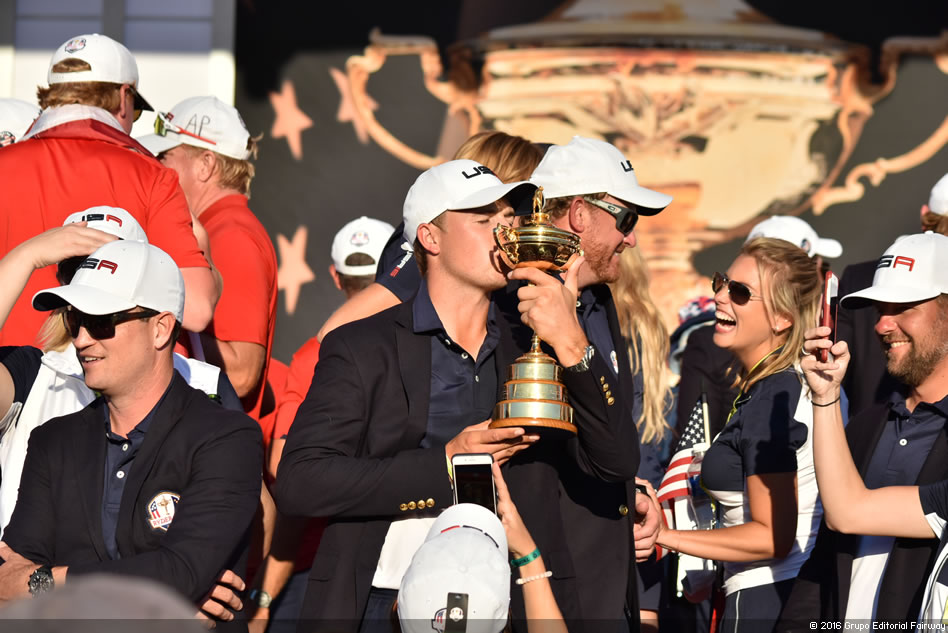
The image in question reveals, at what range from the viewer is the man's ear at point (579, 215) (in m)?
4.04

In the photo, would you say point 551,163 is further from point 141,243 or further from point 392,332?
point 141,243

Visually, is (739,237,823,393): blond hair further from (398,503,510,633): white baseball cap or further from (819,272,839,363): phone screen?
(398,503,510,633): white baseball cap

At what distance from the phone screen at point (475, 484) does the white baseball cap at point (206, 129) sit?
2652 millimetres

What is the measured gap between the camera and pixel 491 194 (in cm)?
354

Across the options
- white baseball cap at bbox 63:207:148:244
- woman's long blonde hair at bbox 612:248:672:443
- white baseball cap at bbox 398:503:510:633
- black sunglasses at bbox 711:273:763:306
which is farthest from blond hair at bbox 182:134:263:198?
white baseball cap at bbox 398:503:510:633

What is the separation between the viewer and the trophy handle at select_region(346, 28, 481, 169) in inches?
322

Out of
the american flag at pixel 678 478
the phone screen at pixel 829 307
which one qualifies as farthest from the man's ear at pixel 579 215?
the american flag at pixel 678 478

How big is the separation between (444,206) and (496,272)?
231mm

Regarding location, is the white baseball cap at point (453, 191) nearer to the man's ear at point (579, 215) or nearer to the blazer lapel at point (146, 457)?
the man's ear at point (579, 215)

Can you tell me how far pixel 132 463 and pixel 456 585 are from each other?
1.21 meters

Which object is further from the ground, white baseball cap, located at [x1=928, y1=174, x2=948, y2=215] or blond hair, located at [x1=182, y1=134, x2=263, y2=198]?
blond hair, located at [x1=182, y1=134, x2=263, y2=198]

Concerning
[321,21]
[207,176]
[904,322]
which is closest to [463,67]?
[321,21]

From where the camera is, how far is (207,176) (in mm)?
5438

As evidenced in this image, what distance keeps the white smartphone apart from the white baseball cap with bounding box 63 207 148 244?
59.9 inches
